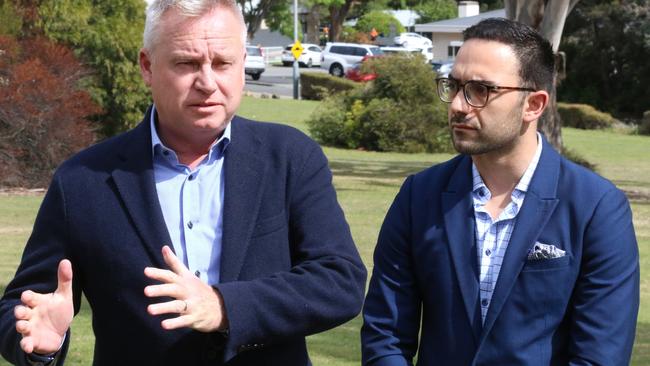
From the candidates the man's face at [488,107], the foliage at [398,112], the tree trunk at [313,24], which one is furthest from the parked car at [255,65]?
the man's face at [488,107]

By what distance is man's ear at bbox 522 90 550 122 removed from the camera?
3811 mm

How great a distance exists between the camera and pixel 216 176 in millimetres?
3512

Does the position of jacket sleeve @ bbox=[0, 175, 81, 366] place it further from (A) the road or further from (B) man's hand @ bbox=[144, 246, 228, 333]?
(A) the road

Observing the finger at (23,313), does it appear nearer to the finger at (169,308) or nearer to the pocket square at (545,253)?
the finger at (169,308)

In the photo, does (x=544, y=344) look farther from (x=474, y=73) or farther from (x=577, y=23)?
(x=577, y=23)

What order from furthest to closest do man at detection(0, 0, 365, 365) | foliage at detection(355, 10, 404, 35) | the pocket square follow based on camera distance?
foliage at detection(355, 10, 404, 35) < the pocket square < man at detection(0, 0, 365, 365)

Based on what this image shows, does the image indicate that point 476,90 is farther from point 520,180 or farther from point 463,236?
point 463,236

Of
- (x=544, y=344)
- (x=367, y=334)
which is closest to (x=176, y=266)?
(x=367, y=334)

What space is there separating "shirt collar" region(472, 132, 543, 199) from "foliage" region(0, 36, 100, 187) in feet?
56.2

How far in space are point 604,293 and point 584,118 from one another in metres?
40.6

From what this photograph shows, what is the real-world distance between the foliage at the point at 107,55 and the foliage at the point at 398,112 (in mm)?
8044

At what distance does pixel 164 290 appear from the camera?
9.86 ft

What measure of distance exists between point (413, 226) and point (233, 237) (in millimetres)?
701

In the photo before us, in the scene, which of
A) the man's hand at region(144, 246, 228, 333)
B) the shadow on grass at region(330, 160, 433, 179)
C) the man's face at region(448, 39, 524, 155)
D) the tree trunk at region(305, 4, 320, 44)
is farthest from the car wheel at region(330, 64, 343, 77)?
the man's hand at region(144, 246, 228, 333)
